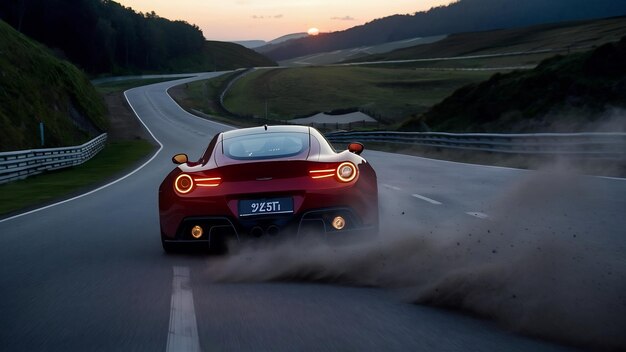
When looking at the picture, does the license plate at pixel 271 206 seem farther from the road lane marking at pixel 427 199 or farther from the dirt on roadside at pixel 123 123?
the dirt on roadside at pixel 123 123

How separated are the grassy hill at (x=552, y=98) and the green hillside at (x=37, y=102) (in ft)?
67.2

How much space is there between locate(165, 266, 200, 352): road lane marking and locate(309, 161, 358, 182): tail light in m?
1.47

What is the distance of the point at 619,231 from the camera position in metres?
9.34

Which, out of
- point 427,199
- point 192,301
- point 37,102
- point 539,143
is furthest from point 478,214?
point 37,102

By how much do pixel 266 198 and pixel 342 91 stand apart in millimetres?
98885

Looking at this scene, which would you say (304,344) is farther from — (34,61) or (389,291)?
(34,61)

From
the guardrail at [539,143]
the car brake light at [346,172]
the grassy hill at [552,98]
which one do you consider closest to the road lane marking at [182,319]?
the car brake light at [346,172]

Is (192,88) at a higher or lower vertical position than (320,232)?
lower

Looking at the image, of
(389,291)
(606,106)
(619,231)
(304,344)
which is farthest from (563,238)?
(606,106)

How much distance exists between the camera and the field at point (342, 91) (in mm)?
86812

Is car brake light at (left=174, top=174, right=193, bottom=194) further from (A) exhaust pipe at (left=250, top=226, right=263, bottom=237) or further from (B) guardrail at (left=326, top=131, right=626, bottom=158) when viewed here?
(B) guardrail at (left=326, top=131, right=626, bottom=158)

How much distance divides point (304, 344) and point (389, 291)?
5.54 feet

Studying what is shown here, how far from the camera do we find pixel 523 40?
15038cm

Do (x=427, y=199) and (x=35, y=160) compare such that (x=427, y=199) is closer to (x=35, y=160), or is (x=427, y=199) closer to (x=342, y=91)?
(x=35, y=160)
